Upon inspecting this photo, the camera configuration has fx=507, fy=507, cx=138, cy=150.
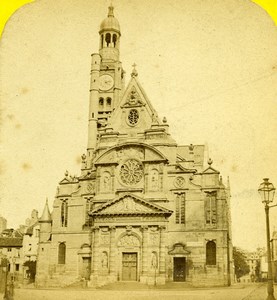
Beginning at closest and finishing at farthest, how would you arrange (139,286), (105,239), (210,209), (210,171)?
(139,286) < (210,209) < (210,171) < (105,239)

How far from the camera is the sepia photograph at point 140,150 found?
21000 mm

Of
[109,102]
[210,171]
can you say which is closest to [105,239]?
[210,171]

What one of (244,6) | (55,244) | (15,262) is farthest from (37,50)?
(15,262)

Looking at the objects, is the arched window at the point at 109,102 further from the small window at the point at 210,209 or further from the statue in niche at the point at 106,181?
the small window at the point at 210,209

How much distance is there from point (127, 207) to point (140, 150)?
3995 millimetres

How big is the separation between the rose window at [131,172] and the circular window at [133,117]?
2.74 meters

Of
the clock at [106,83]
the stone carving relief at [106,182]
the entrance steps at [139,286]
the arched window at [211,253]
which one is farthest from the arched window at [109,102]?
the entrance steps at [139,286]

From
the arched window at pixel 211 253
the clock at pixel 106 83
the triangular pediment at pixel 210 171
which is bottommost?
the arched window at pixel 211 253

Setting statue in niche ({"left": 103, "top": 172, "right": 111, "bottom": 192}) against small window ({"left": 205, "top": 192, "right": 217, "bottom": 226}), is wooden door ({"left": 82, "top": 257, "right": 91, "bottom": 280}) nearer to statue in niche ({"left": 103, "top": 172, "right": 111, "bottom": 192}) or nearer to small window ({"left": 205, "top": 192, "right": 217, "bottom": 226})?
statue in niche ({"left": 103, "top": 172, "right": 111, "bottom": 192})

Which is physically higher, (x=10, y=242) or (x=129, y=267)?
(x=10, y=242)

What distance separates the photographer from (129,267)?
32.6m

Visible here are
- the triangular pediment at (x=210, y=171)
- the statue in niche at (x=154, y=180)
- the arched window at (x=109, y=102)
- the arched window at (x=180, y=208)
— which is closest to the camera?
the triangular pediment at (x=210, y=171)

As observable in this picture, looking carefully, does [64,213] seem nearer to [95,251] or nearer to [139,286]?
[95,251]

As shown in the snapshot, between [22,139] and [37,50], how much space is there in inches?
165
